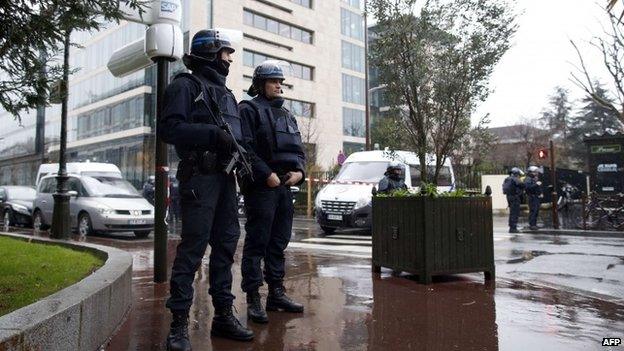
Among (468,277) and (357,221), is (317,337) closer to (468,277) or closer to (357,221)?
(468,277)

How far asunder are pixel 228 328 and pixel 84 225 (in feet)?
34.1

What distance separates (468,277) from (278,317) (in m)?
3.12

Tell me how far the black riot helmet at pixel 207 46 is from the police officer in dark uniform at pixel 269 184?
69cm

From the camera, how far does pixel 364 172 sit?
13.4 meters

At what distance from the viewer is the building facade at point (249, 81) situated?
42938 millimetres

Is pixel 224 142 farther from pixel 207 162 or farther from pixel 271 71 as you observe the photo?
pixel 271 71

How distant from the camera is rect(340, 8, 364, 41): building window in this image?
55094mm

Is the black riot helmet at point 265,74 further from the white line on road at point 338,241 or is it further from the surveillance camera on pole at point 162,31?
the white line on road at point 338,241

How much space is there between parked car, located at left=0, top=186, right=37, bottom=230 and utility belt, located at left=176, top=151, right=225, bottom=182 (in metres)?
14.7

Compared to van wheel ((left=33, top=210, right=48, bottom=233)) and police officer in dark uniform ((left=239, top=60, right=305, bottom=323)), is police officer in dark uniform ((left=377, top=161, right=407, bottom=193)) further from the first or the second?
van wheel ((left=33, top=210, right=48, bottom=233))

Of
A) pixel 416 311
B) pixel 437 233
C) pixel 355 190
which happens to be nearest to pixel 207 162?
pixel 416 311

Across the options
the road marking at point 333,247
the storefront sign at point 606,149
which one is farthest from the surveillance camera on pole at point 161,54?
the storefront sign at point 606,149

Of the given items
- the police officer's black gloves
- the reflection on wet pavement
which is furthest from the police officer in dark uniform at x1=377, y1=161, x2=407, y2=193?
the police officer's black gloves

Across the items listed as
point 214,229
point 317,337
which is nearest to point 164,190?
point 214,229
